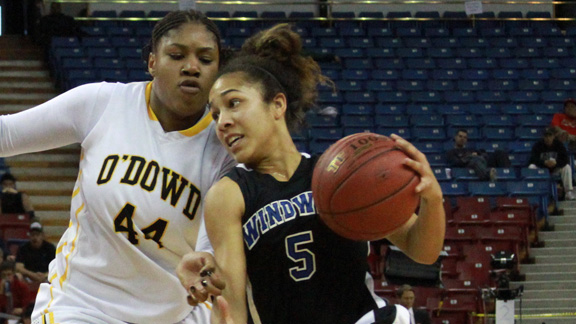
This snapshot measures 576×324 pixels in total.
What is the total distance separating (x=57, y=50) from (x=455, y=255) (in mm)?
6788

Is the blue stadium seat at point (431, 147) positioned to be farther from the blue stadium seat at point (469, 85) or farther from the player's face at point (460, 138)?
the blue stadium seat at point (469, 85)

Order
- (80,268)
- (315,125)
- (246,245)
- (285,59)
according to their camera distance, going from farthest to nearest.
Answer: (315,125) < (80,268) < (285,59) < (246,245)

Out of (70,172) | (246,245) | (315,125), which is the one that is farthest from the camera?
(315,125)

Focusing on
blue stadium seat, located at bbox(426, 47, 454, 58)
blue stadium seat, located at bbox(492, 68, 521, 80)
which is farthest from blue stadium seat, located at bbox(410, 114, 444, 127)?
blue stadium seat, located at bbox(426, 47, 454, 58)

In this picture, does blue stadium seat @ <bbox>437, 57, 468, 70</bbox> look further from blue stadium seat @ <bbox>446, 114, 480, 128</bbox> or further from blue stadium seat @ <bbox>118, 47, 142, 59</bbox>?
blue stadium seat @ <bbox>118, 47, 142, 59</bbox>

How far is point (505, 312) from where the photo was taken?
7.60 metres

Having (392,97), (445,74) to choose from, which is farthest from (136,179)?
(445,74)

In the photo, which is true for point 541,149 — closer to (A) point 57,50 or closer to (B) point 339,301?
(A) point 57,50

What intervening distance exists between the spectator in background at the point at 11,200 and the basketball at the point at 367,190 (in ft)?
24.1

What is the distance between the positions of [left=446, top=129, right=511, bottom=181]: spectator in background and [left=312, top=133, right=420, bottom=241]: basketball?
8.74m

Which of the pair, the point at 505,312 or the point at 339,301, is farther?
the point at 505,312

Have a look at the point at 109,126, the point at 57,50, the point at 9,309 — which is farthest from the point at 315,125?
the point at 109,126

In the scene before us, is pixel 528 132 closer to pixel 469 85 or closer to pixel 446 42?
pixel 469 85

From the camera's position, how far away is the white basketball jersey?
270 cm
